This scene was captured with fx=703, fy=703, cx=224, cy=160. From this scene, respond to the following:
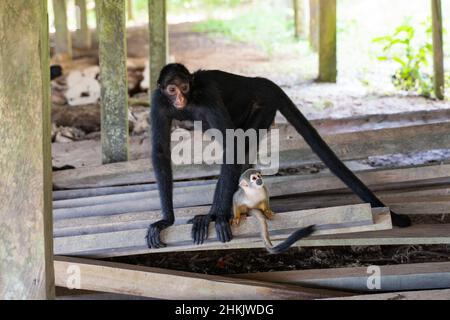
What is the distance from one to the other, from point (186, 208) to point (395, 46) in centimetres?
861

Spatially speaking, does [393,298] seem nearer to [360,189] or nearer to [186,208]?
[360,189]

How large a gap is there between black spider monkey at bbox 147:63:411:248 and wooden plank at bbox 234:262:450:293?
0.48m

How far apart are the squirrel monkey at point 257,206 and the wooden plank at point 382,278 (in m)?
0.39

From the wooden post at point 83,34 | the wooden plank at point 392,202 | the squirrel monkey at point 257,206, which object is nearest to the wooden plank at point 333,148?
the wooden plank at point 392,202

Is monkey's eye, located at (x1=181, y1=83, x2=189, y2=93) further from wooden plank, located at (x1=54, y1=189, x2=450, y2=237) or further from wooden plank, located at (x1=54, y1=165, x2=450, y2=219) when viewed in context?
wooden plank, located at (x1=54, y1=165, x2=450, y2=219)

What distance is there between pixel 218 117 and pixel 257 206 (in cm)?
79

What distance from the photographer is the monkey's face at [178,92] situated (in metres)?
5.04

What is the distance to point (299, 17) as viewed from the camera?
55.3ft

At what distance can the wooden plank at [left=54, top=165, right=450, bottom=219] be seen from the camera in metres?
5.91

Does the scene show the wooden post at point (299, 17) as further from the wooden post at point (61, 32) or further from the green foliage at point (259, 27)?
the wooden post at point (61, 32)

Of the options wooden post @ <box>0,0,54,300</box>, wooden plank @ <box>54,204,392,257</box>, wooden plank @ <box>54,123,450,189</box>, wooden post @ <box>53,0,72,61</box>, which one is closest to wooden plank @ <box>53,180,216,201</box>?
wooden plank @ <box>54,123,450,189</box>

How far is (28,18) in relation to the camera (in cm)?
347

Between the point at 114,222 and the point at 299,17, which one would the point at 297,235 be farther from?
the point at 299,17

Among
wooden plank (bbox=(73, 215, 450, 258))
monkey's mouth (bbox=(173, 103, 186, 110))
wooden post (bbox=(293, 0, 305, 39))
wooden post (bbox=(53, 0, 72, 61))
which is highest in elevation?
wooden post (bbox=(293, 0, 305, 39))
